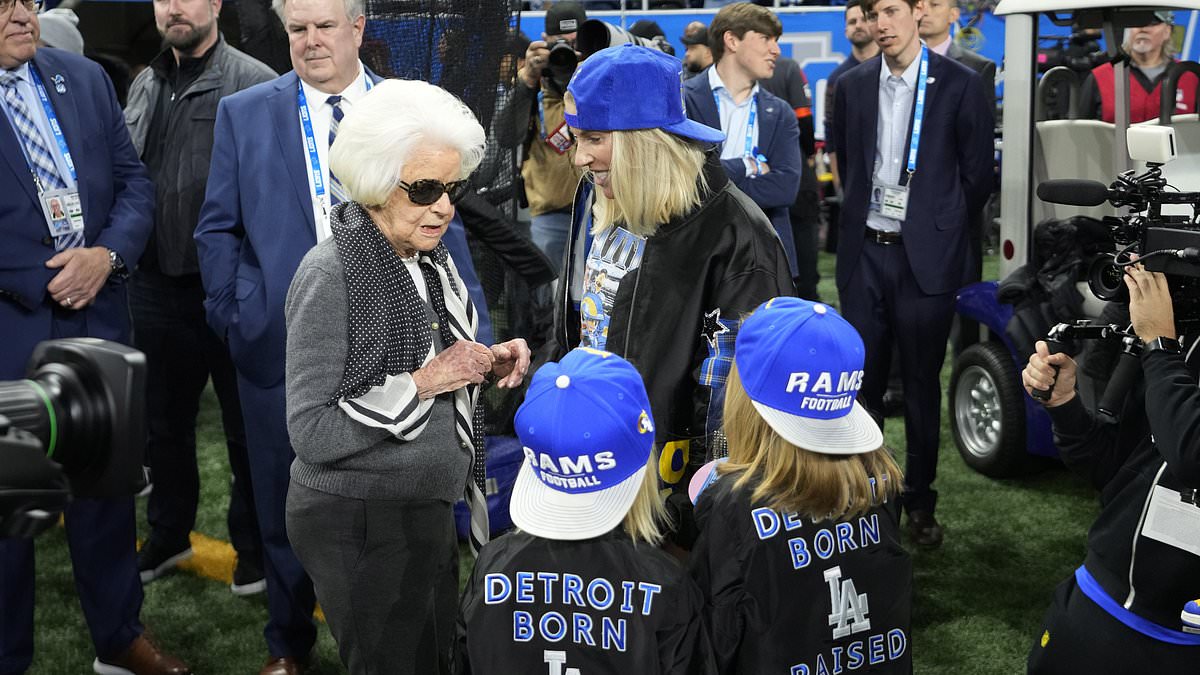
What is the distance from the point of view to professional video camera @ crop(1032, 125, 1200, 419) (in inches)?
104

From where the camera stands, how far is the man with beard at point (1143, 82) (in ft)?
20.1

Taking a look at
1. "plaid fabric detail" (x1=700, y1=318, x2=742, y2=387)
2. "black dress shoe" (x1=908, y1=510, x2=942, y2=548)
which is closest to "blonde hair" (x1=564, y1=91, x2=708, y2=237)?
"plaid fabric detail" (x1=700, y1=318, x2=742, y2=387)

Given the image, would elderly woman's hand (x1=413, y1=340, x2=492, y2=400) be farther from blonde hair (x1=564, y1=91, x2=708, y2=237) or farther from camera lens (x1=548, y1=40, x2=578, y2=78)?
camera lens (x1=548, y1=40, x2=578, y2=78)

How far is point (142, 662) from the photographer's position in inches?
162

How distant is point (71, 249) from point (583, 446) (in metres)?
2.32

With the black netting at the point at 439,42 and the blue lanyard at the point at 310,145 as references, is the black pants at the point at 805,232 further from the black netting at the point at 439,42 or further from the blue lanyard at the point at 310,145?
the blue lanyard at the point at 310,145

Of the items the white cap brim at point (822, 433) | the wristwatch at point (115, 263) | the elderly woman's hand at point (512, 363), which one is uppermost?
the wristwatch at point (115, 263)

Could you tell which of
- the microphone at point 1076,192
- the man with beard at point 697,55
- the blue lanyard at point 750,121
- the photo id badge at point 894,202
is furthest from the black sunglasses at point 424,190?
the man with beard at point 697,55

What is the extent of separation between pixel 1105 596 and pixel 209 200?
2.71 metres

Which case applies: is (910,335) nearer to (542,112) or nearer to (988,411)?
(988,411)

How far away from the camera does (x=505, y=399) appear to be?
535 cm

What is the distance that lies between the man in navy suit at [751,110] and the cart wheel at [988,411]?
112 centimetres

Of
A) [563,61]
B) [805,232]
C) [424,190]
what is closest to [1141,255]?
[424,190]

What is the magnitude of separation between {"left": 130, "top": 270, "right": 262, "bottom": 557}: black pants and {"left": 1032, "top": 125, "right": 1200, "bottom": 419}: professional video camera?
3195mm
